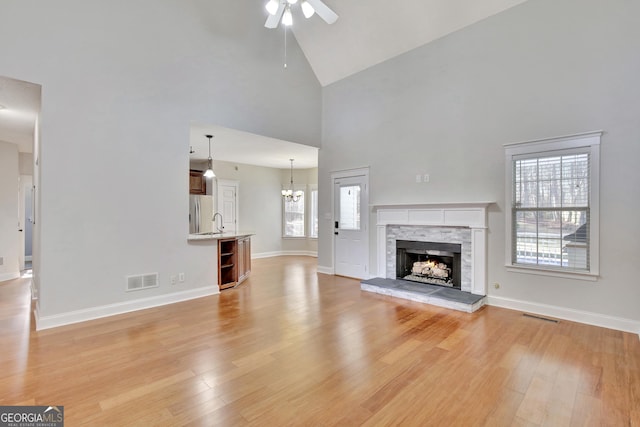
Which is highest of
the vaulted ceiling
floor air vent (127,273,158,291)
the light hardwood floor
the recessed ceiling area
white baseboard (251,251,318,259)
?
the vaulted ceiling

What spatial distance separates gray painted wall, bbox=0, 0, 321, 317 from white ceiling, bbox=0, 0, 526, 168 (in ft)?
1.25

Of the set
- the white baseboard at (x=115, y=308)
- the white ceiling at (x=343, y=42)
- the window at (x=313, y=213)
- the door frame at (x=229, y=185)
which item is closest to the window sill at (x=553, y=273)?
the white ceiling at (x=343, y=42)

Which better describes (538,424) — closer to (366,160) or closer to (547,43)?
(547,43)

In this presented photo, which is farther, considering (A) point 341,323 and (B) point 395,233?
(B) point 395,233

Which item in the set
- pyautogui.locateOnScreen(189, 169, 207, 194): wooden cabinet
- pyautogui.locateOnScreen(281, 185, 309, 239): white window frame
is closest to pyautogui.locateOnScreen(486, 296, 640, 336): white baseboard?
pyautogui.locateOnScreen(281, 185, 309, 239): white window frame

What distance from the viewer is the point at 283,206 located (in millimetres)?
10219

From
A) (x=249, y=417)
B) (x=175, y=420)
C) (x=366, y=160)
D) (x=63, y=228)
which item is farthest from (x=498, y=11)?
(x=63, y=228)

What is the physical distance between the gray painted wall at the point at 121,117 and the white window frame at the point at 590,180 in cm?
422

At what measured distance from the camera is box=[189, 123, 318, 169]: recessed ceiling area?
18.0 feet

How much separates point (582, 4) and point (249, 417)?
5.59m

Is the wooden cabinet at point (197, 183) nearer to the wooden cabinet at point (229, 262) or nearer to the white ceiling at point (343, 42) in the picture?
the white ceiling at point (343, 42)

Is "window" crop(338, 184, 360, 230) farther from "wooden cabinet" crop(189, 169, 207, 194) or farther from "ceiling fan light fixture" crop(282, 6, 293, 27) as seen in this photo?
"wooden cabinet" crop(189, 169, 207, 194)

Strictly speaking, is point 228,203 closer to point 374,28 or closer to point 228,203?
point 228,203

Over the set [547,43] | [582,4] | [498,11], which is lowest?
[547,43]
